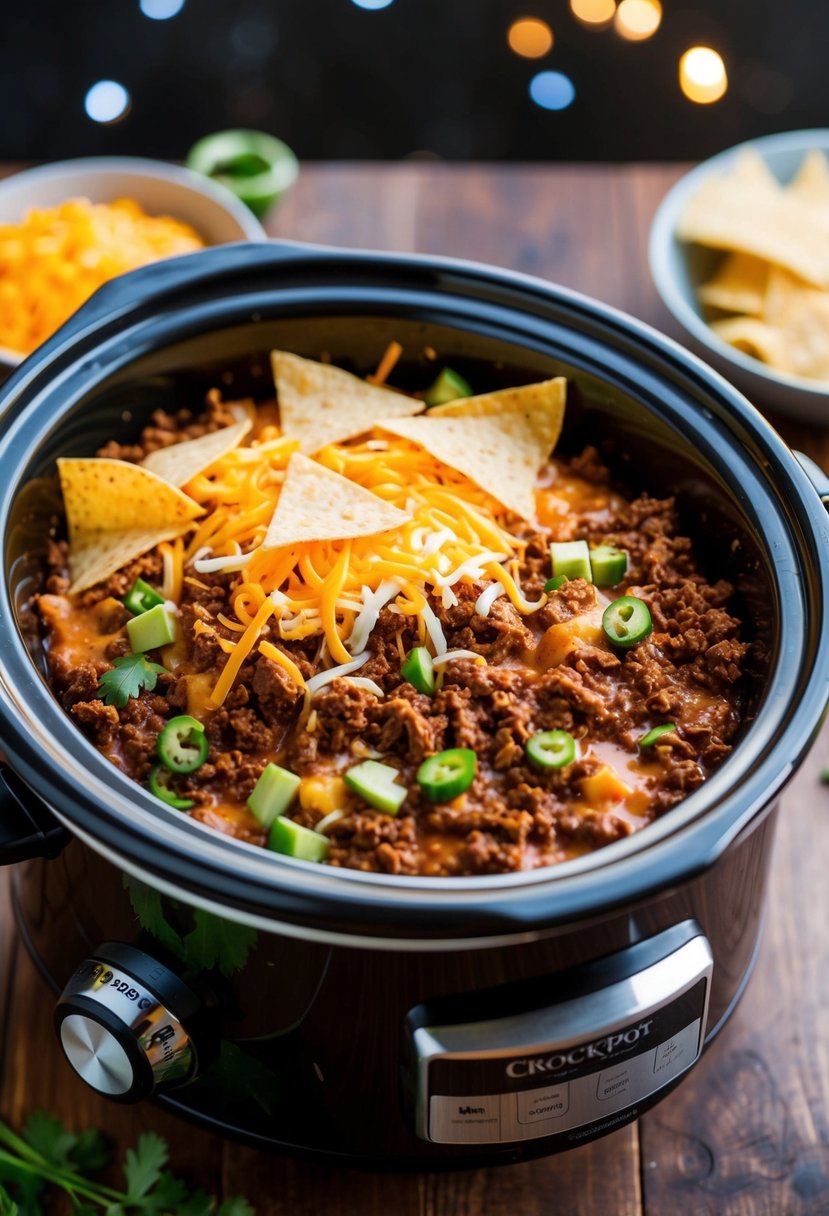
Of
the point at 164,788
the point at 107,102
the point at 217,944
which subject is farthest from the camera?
the point at 107,102

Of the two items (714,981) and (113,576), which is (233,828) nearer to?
(113,576)

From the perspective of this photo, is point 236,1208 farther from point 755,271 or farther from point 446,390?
point 755,271

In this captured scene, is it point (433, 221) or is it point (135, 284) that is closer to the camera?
point (135, 284)

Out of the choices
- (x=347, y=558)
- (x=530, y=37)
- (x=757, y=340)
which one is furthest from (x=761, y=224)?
(x=530, y=37)

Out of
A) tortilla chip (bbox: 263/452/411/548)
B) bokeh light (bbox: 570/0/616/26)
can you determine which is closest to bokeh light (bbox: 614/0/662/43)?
bokeh light (bbox: 570/0/616/26)

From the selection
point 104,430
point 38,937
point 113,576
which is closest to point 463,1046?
point 38,937

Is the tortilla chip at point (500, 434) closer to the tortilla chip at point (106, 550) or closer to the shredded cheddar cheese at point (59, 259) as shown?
the tortilla chip at point (106, 550)

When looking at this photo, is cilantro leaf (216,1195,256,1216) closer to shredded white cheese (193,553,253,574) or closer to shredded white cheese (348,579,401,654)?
shredded white cheese (348,579,401,654)
